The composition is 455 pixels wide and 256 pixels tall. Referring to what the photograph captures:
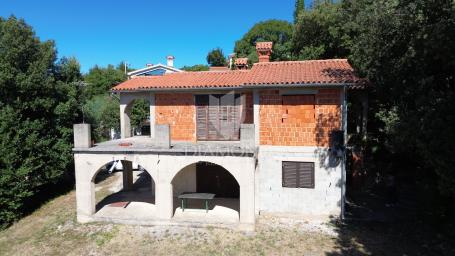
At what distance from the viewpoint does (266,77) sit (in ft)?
45.5

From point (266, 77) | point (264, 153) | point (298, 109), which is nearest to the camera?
point (298, 109)

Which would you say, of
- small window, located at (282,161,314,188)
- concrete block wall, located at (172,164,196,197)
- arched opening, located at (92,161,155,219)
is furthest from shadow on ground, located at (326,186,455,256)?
arched opening, located at (92,161,155,219)

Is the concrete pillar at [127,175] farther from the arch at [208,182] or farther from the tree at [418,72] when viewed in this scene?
the tree at [418,72]

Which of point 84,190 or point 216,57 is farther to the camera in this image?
point 216,57

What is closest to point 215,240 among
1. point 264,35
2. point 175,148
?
point 175,148

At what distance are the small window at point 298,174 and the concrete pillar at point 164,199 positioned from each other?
16.9 ft

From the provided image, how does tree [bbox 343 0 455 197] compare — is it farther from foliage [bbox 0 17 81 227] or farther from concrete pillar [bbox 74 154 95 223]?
foliage [bbox 0 17 81 227]

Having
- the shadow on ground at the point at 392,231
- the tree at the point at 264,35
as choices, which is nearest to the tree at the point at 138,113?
the shadow on ground at the point at 392,231

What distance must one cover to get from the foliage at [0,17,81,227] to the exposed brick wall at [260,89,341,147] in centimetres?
1269

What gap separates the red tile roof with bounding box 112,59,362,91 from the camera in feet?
42.0

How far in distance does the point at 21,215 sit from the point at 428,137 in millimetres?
18856

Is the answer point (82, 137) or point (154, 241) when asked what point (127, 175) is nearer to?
point (82, 137)

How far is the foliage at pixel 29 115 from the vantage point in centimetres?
1516

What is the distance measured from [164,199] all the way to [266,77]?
715cm
